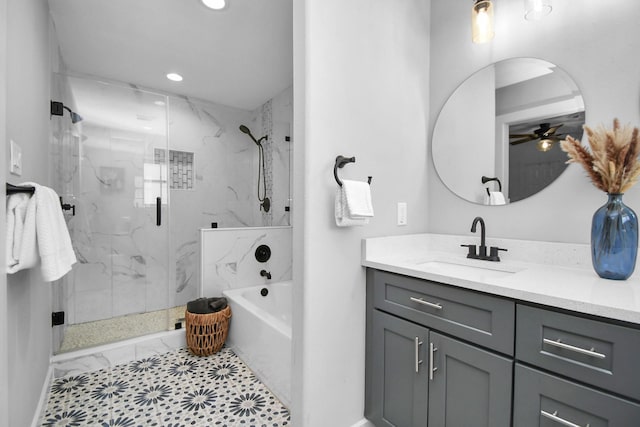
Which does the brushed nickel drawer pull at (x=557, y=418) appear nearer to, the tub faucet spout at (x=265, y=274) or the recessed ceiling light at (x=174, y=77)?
the tub faucet spout at (x=265, y=274)

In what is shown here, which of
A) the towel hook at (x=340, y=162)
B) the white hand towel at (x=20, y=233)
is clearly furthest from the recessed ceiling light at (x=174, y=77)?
the towel hook at (x=340, y=162)

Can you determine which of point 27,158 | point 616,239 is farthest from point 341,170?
point 27,158

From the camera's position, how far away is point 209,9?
195 cm

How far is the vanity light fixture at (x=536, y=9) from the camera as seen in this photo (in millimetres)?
1294

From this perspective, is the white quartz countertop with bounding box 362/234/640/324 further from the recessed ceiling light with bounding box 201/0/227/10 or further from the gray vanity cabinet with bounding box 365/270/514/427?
the recessed ceiling light with bounding box 201/0/227/10

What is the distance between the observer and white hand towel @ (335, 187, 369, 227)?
4.17 feet

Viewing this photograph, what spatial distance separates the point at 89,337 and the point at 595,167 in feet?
11.2

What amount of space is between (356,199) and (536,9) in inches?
46.5

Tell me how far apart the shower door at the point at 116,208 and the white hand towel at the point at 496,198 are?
263cm

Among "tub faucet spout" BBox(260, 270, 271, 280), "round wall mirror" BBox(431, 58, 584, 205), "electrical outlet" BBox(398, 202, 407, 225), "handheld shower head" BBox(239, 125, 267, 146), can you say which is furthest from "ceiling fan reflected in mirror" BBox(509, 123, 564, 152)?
"handheld shower head" BBox(239, 125, 267, 146)

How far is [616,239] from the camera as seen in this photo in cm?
106

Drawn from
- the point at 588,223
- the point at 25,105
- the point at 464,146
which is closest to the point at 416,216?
the point at 464,146

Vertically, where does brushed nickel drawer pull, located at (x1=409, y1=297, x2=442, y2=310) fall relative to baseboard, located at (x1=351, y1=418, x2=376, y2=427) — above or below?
Result: above

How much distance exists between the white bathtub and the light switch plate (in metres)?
1.50
